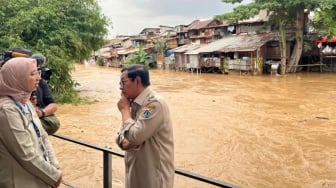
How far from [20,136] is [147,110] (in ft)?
2.16

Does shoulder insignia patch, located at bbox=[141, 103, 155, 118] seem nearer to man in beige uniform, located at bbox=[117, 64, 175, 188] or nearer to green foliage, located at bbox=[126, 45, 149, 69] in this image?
man in beige uniform, located at bbox=[117, 64, 175, 188]

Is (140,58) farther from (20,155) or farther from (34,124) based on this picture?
(20,155)

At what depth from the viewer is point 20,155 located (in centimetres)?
172

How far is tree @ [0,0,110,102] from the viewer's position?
13766 millimetres

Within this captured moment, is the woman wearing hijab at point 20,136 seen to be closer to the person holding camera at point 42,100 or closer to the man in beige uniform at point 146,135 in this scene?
the man in beige uniform at point 146,135

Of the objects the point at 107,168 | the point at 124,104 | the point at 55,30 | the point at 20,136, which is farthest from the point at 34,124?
the point at 55,30

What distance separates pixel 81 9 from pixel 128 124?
15.6 m

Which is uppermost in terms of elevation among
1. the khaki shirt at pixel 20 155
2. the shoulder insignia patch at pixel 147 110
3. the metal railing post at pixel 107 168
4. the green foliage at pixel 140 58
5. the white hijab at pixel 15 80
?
the green foliage at pixel 140 58

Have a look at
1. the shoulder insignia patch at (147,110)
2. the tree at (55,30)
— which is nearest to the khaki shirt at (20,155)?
the shoulder insignia patch at (147,110)

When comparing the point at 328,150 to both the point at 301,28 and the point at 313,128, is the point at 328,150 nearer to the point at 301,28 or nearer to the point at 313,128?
the point at 313,128

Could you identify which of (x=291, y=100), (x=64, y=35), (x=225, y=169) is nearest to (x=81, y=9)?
(x=64, y=35)

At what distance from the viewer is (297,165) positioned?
24.1 feet

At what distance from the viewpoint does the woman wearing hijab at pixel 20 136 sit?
171 centimetres

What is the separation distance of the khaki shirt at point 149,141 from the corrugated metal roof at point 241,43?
25658mm
